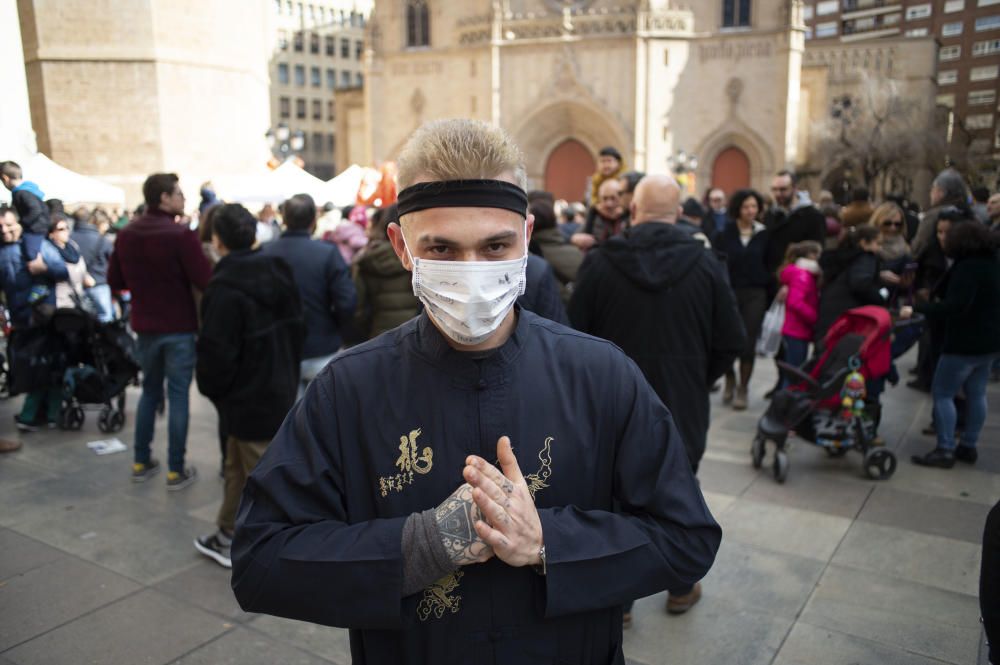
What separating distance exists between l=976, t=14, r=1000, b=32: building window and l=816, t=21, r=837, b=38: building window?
65742mm

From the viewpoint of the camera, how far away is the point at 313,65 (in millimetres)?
70688

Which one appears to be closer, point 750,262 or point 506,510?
point 506,510

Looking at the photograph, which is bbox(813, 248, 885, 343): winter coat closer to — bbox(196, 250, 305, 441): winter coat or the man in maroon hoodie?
bbox(196, 250, 305, 441): winter coat

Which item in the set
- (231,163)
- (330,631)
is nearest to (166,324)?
(330,631)

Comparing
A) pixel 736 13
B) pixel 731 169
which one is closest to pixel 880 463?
pixel 731 169

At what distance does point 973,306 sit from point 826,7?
→ 76200mm

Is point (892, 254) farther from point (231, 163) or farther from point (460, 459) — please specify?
point (231, 163)

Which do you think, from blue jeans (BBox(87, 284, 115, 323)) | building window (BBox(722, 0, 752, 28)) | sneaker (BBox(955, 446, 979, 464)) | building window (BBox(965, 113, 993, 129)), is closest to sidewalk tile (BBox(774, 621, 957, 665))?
sneaker (BBox(955, 446, 979, 464))

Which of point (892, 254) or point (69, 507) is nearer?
point (69, 507)

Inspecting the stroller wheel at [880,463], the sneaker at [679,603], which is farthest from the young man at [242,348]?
the stroller wheel at [880,463]

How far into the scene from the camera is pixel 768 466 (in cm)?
582

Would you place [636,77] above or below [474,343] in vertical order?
above

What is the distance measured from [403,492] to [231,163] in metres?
24.4

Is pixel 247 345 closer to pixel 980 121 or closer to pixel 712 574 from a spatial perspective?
pixel 712 574
